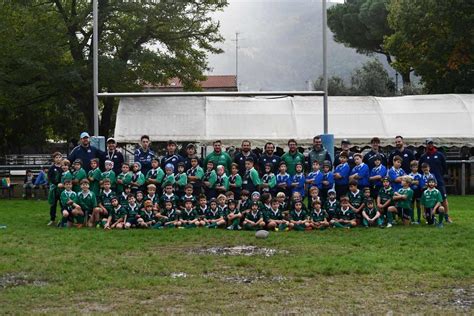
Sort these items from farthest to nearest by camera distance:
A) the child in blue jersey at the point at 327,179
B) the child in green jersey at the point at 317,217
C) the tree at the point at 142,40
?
the tree at the point at 142,40
the child in blue jersey at the point at 327,179
the child in green jersey at the point at 317,217

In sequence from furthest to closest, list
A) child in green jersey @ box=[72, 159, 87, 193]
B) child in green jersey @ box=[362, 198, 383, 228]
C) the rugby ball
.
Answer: child in green jersey @ box=[72, 159, 87, 193]
child in green jersey @ box=[362, 198, 383, 228]
the rugby ball

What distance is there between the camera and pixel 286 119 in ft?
70.8

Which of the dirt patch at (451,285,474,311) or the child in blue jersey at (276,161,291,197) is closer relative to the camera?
the dirt patch at (451,285,474,311)

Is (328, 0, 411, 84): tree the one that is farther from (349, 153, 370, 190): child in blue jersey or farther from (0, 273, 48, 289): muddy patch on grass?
(0, 273, 48, 289): muddy patch on grass

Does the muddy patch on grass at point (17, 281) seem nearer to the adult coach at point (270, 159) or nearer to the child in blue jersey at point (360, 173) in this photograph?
the adult coach at point (270, 159)

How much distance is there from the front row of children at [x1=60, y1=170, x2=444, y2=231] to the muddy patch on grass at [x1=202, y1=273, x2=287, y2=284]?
4540 mm

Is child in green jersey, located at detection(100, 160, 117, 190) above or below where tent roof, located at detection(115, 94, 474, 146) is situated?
below

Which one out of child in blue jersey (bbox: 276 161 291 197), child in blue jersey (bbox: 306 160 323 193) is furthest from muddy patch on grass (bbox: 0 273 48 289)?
child in blue jersey (bbox: 306 160 323 193)

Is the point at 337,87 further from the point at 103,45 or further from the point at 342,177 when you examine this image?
the point at 342,177

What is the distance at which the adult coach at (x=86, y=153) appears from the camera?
1328 cm

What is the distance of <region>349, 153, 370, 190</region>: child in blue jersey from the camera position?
13.0m

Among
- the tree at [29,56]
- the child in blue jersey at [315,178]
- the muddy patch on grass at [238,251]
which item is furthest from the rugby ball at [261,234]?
the tree at [29,56]

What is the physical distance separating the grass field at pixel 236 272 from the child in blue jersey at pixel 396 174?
1.14 meters

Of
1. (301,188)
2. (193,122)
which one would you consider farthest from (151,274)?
(193,122)
